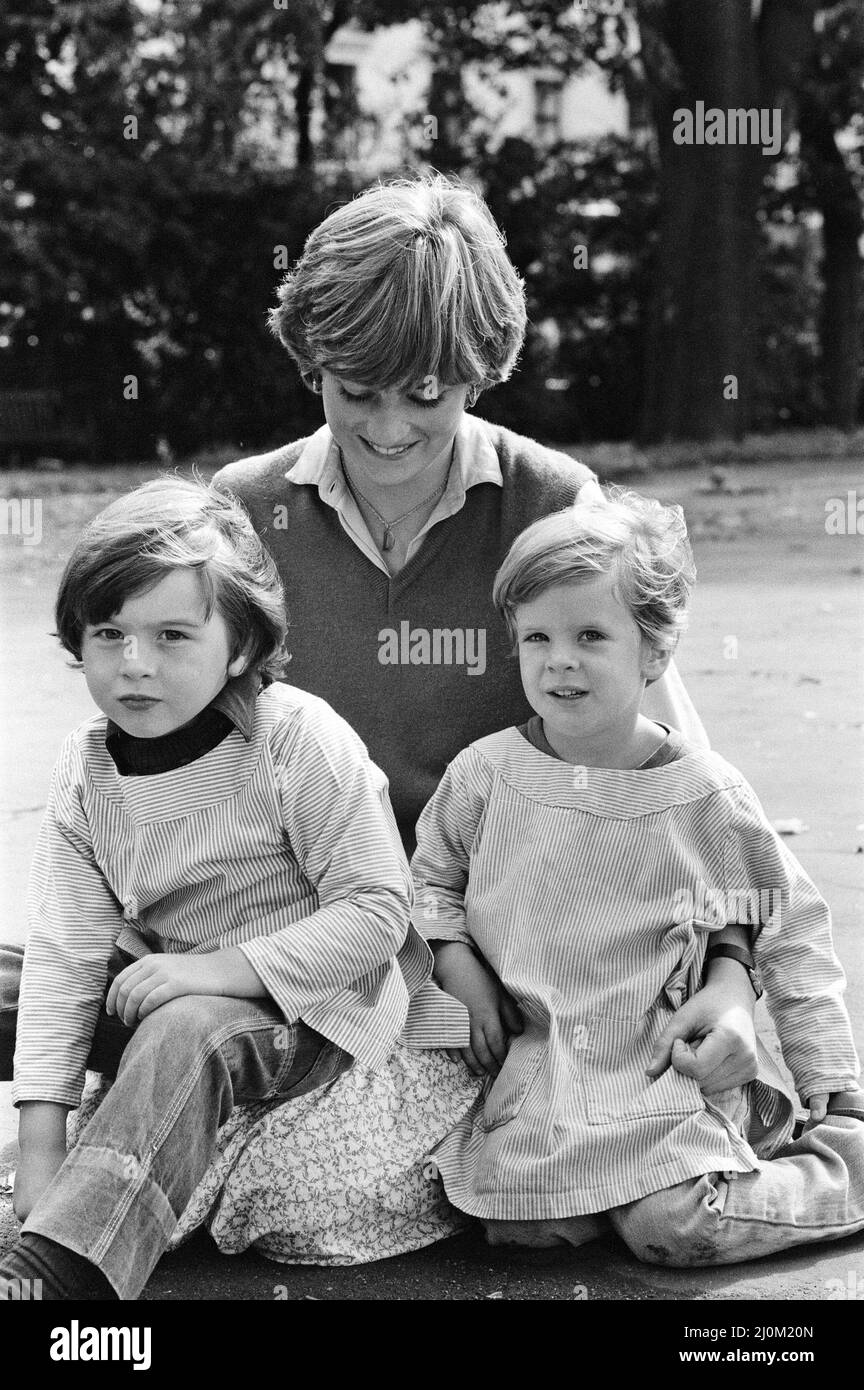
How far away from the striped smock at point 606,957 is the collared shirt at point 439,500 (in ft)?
1.46

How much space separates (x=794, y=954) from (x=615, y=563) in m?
0.57

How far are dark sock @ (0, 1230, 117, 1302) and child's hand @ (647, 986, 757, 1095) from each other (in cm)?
73

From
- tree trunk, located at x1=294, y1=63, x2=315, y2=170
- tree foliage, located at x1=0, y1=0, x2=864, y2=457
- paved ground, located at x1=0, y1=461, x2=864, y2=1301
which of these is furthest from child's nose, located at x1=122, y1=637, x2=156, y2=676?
tree trunk, located at x1=294, y1=63, x2=315, y2=170

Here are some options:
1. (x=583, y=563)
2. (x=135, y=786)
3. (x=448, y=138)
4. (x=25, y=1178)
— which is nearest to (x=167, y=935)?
(x=135, y=786)

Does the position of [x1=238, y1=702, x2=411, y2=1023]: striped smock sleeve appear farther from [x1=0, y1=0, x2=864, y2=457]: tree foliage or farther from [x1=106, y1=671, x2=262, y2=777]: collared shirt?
[x1=0, y1=0, x2=864, y2=457]: tree foliage

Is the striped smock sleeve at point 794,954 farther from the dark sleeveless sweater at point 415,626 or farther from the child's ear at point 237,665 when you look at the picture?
the child's ear at point 237,665

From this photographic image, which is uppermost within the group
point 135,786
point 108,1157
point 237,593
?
point 237,593

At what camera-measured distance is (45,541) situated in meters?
9.12

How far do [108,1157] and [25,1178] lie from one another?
9.4 inches

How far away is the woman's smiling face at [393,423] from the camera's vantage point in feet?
8.41

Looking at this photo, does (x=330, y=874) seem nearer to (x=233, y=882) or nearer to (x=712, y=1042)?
(x=233, y=882)

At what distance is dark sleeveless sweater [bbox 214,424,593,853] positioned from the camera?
273 cm

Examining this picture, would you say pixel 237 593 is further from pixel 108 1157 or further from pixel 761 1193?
pixel 761 1193

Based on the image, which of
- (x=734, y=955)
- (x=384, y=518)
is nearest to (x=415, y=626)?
(x=384, y=518)
